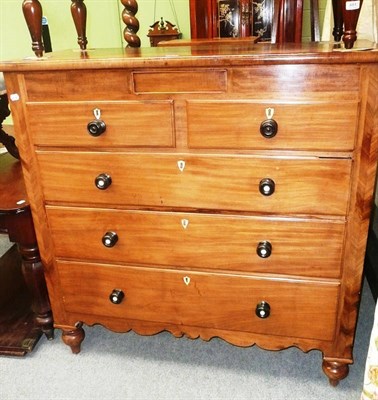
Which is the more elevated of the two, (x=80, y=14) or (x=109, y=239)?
(x=80, y=14)

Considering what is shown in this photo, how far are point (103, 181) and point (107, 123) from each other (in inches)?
6.4

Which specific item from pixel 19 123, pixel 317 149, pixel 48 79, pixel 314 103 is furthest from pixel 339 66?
pixel 19 123

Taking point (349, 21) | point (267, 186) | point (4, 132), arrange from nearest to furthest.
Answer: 1. point (349, 21)
2. point (267, 186)
3. point (4, 132)

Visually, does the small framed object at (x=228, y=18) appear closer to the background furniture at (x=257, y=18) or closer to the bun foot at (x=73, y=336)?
the background furniture at (x=257, y=18)

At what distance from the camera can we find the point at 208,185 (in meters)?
1.17

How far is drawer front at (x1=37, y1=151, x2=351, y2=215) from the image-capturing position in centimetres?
110

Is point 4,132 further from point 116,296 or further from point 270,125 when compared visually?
point 270,125

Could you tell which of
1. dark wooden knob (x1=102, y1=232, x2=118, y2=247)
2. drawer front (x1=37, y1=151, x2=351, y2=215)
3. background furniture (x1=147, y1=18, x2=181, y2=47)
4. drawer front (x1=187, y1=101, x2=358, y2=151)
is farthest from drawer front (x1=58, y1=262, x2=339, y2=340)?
background furniture (x1=147, y1=18, x2=181, y2=47)

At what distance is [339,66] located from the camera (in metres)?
0.98

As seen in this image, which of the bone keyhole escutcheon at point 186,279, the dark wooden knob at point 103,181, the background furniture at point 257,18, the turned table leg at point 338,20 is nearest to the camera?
the dark wooden knob at point 103,181

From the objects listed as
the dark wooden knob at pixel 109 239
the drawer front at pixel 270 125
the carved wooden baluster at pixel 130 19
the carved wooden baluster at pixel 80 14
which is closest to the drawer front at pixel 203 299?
the dark wooden knob at pixel 109 239

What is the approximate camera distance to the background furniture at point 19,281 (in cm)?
141

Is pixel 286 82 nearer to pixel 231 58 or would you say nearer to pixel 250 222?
pixel 231 58

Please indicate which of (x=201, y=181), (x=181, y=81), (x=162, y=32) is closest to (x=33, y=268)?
(x=201, y=181)
